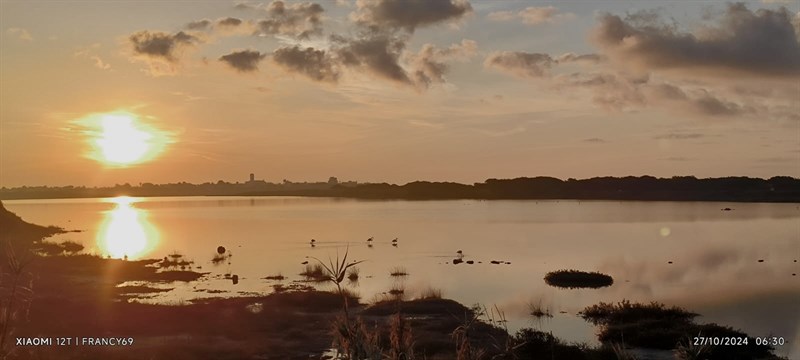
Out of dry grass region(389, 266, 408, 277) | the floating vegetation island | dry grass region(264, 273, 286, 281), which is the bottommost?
dry grass region(264, 273, 286, 281)

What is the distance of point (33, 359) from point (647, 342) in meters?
27.0

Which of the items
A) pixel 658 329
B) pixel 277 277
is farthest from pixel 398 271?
Answer: pixel 658 329

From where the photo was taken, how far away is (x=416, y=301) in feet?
139

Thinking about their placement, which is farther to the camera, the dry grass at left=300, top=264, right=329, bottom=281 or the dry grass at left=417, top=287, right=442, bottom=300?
the dry grass at left=300, top=264, right=329, bottom=281

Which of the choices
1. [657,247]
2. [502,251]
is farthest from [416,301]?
[657,247]

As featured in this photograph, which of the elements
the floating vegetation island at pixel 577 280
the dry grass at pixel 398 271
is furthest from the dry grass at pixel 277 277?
the floating vegetation island at pixel 577 280

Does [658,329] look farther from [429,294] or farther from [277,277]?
[277,277]

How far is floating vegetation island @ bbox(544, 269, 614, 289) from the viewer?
53.5 metres

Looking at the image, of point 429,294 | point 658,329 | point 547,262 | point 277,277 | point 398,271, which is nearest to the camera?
point 658,329

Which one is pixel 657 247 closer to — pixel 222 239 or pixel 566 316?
pixel 566 316

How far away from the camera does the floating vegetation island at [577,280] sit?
53469mm

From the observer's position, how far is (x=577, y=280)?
2133 inches

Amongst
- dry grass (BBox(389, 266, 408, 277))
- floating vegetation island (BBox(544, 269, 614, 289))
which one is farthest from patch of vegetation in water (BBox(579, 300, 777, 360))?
dry grass (BBox(389, 266, 408, 277))

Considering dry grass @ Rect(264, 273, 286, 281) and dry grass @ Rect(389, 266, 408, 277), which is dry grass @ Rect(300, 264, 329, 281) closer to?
dry grass @ Rect(264, 273, 286, 281)
